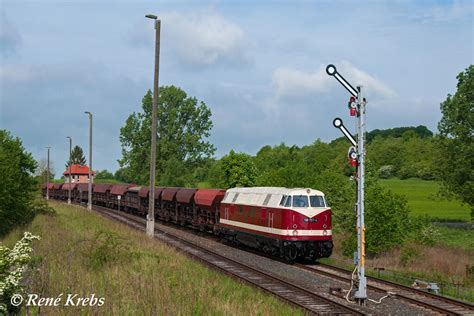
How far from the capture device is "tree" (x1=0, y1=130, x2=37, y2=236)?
122ft

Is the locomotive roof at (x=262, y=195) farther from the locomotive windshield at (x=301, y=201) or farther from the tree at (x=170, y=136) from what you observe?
the tree at (x=170, y=136)

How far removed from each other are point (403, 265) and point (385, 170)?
10739 cm

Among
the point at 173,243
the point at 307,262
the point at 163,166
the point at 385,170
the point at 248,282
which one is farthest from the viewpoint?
the point at 385,170

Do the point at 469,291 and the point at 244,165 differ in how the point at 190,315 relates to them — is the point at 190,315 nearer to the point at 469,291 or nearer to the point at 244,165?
the point at 469,291

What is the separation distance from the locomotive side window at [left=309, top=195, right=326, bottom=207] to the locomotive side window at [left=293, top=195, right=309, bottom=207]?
284mm

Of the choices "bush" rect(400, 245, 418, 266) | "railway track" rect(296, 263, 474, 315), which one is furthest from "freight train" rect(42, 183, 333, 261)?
"bush" rect(400, 245, 418, 266)

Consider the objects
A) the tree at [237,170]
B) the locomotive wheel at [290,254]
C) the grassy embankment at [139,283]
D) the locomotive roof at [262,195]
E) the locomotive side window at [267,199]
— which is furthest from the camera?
the tree at [237,170]

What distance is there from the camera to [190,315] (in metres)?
11.5

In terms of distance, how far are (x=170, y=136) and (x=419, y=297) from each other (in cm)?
6735

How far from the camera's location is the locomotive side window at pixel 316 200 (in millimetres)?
24062

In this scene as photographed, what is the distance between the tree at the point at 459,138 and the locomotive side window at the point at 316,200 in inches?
1168

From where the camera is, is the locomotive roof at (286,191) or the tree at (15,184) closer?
the locomotive roof at (286,191)

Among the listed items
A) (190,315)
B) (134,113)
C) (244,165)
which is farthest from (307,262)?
(134,113)

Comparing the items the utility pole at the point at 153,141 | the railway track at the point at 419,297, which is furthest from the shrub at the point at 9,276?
the utility pole at the point at 153,141
